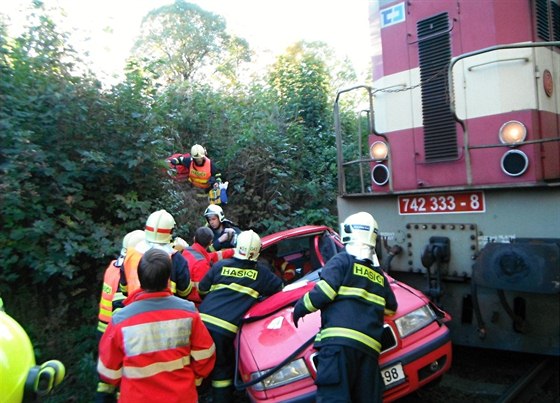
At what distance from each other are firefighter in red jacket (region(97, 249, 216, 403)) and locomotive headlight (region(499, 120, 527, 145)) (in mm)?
3257

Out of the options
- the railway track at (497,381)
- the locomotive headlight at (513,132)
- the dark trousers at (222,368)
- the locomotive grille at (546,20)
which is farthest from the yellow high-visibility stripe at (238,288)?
the locomotive grille at (546,20)

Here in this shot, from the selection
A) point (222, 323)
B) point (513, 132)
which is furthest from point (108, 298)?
point (513, 132)

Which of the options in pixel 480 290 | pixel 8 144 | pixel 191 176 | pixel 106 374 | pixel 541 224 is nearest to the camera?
pixel 106 374

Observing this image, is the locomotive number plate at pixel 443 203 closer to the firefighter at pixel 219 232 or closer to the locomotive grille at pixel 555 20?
the locomotive grille at pixel 555 20

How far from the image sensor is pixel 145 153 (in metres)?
5.80

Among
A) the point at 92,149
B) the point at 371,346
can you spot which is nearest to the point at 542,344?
the point at 371,346

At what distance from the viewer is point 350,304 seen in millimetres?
2891

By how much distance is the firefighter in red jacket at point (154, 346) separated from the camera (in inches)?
96.7

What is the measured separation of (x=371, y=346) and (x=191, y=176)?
5.69 meters

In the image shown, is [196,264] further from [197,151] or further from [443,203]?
[197,151]

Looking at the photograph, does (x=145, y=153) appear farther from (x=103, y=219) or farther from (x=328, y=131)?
(x=328, y=131)

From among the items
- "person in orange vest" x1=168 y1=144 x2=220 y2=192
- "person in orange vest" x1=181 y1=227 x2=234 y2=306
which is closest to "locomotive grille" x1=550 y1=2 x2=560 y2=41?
"person in orange vest" x1=181 y1=227 x2=234 y2=306

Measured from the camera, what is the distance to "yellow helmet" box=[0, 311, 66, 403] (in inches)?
70.1

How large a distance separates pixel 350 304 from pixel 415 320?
0.89 m
